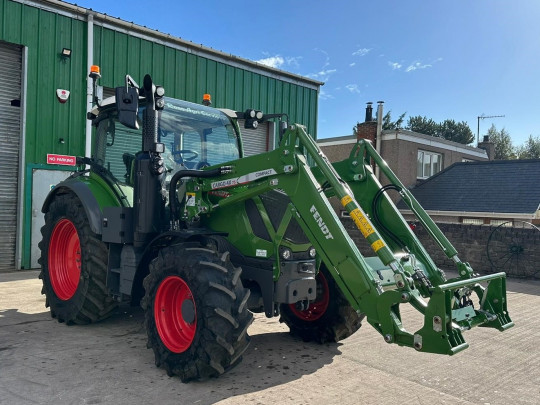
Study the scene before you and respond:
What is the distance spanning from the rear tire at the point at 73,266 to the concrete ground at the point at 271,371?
218mm

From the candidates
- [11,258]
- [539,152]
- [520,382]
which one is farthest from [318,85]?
[539,152]

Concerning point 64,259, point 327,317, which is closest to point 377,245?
point 327,317

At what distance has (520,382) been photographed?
4.27 meters

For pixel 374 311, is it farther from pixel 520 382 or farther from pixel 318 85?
pixel 318 85

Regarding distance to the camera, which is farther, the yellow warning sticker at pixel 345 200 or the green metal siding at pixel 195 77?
the green metal siding at pixel 195 77

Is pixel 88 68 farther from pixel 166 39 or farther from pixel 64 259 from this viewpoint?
pixel 64 259

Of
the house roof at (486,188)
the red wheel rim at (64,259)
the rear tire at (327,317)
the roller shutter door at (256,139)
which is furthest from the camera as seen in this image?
the house roof at (486,188)

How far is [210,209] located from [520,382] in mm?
3119

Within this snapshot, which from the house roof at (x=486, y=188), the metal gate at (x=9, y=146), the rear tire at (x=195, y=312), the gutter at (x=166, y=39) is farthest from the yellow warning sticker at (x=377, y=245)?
the house roof at (x=486, y=188)

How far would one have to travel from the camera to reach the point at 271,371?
14.1 ft

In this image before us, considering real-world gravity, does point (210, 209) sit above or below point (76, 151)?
below

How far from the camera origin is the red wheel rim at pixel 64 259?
5.92 m

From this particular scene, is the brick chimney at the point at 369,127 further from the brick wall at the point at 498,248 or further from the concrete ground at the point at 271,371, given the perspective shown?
the concrete ground at the point at 271,371

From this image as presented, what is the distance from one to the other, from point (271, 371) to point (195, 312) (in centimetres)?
92
